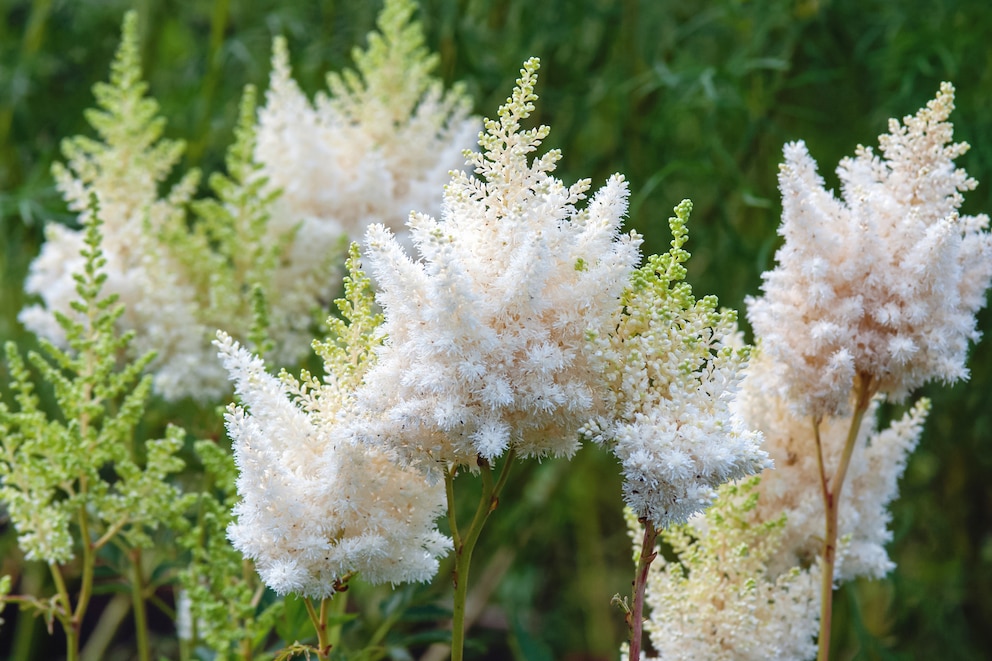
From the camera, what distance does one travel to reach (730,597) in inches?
31.4


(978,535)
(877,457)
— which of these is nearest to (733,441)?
(877,457)

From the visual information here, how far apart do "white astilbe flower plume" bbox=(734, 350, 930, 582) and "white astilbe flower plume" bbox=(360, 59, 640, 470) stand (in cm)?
25

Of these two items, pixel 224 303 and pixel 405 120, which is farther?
pixel 405 120

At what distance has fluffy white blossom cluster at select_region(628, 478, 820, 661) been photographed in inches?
31.1

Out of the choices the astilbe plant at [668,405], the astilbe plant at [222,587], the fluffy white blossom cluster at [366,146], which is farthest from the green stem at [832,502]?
the fluffy white blossom cluster at [366,146]

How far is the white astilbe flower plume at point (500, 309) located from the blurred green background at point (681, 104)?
473mm

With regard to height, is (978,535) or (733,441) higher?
(978,535)

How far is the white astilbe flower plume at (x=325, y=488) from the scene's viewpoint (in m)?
0.65

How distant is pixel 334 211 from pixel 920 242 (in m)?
0.66

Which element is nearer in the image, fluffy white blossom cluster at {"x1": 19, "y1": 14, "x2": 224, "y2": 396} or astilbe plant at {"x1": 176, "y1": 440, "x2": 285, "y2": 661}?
astilbe plant at {"x1": 176, "y1": 440, "x2": 285, "y2": 661}

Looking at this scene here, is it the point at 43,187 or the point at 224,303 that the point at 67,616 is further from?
the point at 43,187

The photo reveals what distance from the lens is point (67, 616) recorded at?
2.78 ft

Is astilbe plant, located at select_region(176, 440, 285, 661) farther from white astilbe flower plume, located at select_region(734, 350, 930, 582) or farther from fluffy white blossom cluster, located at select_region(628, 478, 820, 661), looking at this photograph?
white astilbe flower plume, located at select_region(734, 350, 930, 582)

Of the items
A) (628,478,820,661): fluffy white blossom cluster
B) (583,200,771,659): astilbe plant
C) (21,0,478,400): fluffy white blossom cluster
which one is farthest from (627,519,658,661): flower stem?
(21,0,478,400): fluffy white blossom cluster
